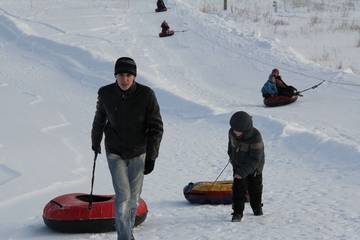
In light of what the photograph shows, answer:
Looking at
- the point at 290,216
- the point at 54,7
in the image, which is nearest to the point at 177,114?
the point at 290,216

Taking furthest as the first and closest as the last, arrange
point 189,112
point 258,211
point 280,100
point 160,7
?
point 160,7 → point 280,100 → point 189,112 → point 258,211

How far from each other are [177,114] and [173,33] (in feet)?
33.9

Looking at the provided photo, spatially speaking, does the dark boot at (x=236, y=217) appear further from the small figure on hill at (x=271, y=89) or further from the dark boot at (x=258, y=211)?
the small figure on hill at (x=271, y=89)

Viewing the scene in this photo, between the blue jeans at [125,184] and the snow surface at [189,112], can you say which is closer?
the blue jeans at [125,184]

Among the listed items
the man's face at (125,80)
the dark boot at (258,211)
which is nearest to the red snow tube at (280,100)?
the dark boot at (258,211)

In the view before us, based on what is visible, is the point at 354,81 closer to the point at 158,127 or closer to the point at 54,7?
the point at 158,127

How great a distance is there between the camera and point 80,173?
1034 cm

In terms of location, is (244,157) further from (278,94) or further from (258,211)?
(278,94)

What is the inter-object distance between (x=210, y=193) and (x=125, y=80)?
122 inches

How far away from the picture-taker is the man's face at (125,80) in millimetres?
5228

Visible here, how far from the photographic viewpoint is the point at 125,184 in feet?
17.9

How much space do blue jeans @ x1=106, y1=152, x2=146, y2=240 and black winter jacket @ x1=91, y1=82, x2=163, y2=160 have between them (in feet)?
0.21

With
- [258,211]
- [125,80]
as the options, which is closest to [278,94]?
[258,211]

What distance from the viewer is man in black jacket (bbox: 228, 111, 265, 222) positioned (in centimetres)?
645
